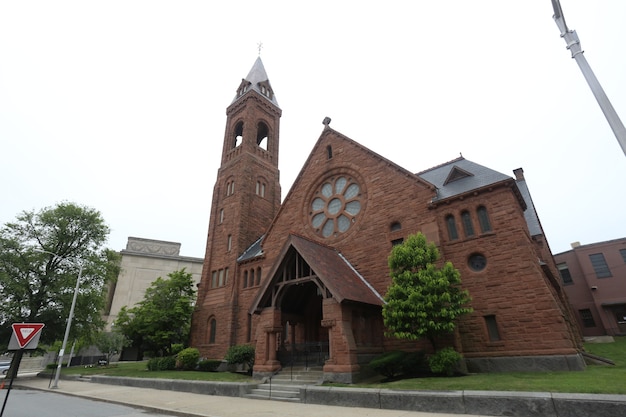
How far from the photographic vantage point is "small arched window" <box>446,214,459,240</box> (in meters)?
17.0

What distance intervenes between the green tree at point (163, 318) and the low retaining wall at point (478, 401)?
19877 millimetres

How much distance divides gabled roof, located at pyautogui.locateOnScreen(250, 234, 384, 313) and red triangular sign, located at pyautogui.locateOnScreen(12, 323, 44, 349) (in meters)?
9.46

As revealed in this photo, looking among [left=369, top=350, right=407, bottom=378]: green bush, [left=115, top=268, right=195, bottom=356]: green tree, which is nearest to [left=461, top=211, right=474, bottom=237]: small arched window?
[left=369, top=350, right=407, bottom=378]: green bush

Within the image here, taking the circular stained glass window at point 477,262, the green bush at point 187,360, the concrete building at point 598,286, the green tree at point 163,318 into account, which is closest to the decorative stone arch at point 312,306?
the circular stained glass window at point 477,262

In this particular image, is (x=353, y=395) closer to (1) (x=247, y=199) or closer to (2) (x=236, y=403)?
(2) (x=236, y=403)

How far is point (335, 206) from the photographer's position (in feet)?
75.2

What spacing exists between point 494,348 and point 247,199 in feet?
75.0

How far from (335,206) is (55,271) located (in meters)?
25.3

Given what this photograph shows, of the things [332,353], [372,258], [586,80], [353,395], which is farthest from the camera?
[372,258]

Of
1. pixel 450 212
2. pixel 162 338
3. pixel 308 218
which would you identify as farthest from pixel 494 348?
pixel 162 338

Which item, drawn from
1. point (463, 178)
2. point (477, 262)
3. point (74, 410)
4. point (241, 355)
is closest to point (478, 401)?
point (477, 262)

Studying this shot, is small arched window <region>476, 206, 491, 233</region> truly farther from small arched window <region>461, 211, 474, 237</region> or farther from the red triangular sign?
the red triangular sign

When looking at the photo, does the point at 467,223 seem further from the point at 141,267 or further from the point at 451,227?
the point at 141,267

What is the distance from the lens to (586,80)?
774 cm
